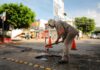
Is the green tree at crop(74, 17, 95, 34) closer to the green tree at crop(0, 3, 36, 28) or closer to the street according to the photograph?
the green tree at crop(0, 3, 36, 28)

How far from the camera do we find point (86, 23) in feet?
306

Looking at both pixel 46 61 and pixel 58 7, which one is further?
pixel 58 7

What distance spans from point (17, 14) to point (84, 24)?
158 feet

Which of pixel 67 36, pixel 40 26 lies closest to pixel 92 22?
pixel 40 26

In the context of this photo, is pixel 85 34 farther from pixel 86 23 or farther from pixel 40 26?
pixel 40 26

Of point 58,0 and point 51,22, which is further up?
point 58,0

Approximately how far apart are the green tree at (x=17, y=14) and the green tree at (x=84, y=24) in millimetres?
42545

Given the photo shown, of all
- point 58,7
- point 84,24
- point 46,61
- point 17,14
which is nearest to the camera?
point 46,61

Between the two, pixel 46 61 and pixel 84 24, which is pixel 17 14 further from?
pixel 84 24

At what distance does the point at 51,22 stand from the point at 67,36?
2.53 ft

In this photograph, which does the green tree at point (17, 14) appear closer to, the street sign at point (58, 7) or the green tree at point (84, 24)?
the street sign at point (58, 7)

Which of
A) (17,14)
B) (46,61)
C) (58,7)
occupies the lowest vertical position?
(46,61)

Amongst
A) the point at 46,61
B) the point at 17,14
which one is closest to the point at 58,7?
the point at 46,61

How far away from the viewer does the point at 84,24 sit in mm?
92875
